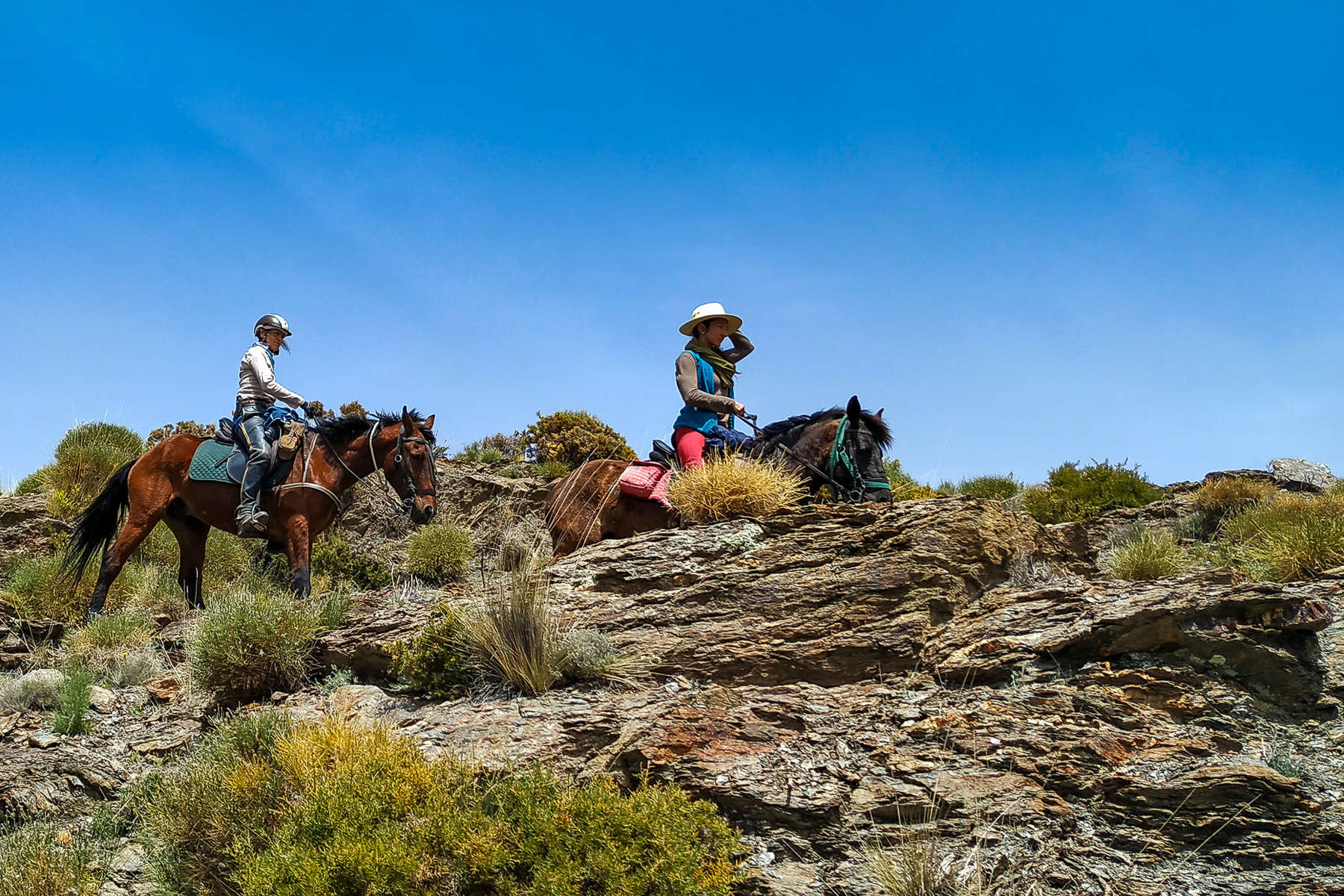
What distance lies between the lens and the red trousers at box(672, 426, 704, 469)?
10.1 meters

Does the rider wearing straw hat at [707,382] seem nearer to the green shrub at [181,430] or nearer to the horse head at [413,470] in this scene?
the horse head at [413,470]

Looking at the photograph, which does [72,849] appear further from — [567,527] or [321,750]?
[567,527]

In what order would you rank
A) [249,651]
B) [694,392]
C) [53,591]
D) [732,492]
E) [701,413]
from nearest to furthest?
[249,651] → [732,492] → [694,392] → [701,413] → [53,591]

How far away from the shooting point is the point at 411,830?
16.6 ft

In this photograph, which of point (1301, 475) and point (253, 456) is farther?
point (1301, 475)

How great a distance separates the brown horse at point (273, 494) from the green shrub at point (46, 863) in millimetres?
5449

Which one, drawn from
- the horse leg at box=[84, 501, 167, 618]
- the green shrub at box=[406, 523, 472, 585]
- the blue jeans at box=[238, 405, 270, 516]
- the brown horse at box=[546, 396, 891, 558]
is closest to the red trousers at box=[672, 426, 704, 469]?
the brown horse at box=[546, 396, 891, 558]

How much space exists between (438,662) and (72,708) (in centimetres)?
325

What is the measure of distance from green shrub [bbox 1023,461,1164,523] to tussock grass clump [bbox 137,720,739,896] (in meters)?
12.5

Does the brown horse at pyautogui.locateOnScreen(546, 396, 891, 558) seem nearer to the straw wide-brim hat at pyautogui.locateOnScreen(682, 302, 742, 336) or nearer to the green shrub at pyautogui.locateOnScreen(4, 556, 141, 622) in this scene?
the straw wide-brim hat at pyautogui.locateOnScreen(682, 302, 742, 336)

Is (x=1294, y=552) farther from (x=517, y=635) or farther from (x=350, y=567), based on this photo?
(x=350, y=567)

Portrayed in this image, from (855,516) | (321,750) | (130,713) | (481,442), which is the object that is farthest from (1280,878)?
(481,442)

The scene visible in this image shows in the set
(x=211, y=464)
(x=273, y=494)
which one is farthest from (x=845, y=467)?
(x=211, y=464)

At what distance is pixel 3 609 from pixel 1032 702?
12047 mm
